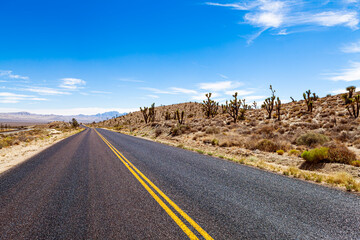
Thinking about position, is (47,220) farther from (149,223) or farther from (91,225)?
(149,223)

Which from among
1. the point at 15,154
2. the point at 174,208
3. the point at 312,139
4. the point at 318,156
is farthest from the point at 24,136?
the point at 312,139

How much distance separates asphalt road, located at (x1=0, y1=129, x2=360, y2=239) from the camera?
3.19m

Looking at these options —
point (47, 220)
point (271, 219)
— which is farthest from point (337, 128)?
point (47, 220)

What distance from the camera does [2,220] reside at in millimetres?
3682

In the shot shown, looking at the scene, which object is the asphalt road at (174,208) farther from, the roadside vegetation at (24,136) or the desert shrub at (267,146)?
the roadside vegetation at (24,136)

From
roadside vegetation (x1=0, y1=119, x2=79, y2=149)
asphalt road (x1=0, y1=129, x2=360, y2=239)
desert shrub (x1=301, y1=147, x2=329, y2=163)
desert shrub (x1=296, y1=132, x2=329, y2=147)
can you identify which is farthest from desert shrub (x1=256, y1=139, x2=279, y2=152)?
roadside vegetation (x1=0, y1=119, x2=79, y2=149)

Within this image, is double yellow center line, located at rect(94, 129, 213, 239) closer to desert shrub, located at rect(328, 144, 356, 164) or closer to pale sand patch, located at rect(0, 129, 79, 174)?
pale sand patch, located at rect(0, 129, 79, 174)

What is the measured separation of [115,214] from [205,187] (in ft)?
8.81

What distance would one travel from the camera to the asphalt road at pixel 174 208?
10.5 ft

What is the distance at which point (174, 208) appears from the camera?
13.1 ft

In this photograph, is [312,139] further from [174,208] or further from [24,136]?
[24,136]

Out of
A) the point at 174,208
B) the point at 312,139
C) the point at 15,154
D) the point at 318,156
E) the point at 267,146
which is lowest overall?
the point at 15,154

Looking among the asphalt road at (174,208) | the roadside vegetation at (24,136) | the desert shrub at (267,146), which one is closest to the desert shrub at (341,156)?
the desert shrub at (267,146)

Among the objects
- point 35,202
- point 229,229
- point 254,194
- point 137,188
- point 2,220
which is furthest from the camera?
point 137,188
